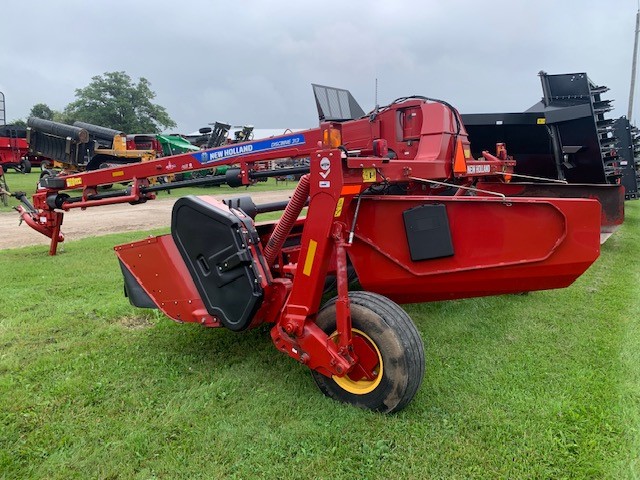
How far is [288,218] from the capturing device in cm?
312

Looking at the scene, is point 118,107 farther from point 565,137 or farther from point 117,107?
point 565,137

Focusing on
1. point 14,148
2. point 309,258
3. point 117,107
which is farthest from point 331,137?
point 117,107

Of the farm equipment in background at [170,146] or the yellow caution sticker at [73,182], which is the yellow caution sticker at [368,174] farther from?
the farm equipment in background at [170,146]

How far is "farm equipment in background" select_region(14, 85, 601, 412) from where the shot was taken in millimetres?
2758

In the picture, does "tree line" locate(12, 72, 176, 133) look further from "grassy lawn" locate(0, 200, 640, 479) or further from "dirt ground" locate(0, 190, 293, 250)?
"grassy lawn" locate(0, 200, 640, 479)

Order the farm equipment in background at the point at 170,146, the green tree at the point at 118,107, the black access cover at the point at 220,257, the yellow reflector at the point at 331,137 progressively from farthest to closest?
the green tree at the point at 118,107 < the farm equipment in background at the point at 170,146 < the yellow reflector at the point at 331,137 < the black access cover at the point at 220,257

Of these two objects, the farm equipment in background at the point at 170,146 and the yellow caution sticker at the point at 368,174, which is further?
the farm equipment in background at the point at 170,146

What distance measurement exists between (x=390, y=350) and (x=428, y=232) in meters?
0.84

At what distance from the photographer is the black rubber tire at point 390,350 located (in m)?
2.67

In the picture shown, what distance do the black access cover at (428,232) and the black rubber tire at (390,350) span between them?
506 mm

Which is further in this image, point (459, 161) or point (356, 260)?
point (459, 161)

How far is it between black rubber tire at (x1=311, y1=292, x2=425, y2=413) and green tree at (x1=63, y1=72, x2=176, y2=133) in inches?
1973

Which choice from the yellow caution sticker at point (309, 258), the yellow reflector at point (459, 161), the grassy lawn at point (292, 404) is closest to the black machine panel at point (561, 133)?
the yellow reflector at point (459, 161)

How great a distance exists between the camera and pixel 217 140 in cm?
1680
